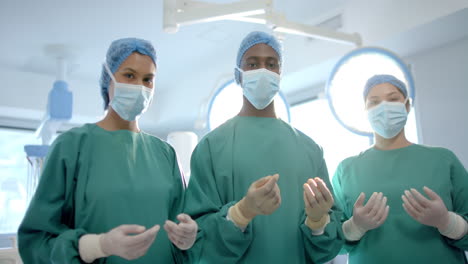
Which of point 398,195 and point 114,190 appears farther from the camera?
point 398,195

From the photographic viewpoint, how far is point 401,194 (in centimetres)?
144

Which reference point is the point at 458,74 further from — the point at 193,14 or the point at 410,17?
the point at 193,14

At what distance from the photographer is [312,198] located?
1058mm

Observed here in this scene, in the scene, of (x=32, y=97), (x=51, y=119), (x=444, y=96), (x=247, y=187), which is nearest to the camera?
(x=247, y=187)

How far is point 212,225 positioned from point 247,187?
184mm

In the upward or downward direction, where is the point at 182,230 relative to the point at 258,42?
downward

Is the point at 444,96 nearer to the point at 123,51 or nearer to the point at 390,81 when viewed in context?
the point at 390,81

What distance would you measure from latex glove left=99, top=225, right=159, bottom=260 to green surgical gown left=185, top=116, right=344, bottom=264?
0.68ft

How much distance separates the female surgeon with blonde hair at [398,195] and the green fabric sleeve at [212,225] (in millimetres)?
448

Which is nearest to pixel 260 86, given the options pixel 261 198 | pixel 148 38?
pixel 261 198

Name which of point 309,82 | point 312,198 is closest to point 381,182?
point 312,198

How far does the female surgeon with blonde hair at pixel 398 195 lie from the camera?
1280 millimetres

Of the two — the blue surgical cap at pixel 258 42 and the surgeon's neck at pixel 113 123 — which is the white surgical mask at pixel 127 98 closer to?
the surgeon's neck at pixel 113 123

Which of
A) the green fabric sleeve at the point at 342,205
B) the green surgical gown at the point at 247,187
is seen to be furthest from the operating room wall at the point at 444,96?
the green surgical gown at the point at 247,187
